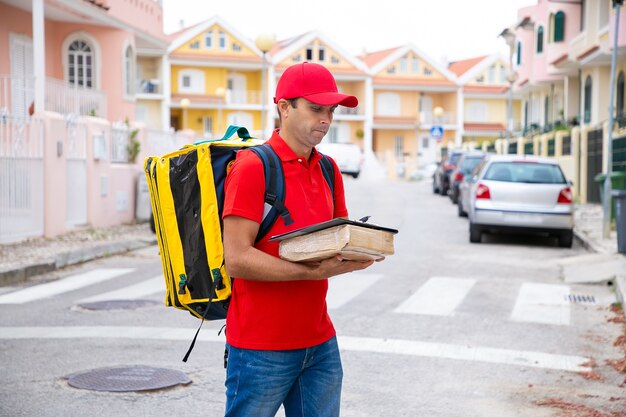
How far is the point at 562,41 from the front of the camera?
131 feet

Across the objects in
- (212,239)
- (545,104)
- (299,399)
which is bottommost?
(299,399)

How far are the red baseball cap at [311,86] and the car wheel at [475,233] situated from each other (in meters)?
14.9

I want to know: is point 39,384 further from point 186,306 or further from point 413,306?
point 413,306

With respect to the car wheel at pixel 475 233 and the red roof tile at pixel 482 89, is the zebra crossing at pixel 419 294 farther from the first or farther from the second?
the red roof tile at pixel 482 89

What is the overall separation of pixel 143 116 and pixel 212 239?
6477 centimetres

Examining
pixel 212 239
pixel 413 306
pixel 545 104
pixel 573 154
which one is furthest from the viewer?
pixel 545 104

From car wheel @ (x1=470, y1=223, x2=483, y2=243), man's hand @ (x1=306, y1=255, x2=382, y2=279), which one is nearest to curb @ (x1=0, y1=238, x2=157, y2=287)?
car wheel @ (x1=470, y1=223, x2=483, y2=243)

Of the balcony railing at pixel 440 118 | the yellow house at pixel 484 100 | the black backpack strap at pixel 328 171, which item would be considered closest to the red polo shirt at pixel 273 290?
the black backpack strap at pixel 328 171

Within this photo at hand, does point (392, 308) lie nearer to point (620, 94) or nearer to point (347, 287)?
point (347, 287)

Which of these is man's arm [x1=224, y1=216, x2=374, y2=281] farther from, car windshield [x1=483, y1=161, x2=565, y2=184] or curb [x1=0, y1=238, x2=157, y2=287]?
car windshield [x1=483, y1=161, x2=565, y2=184]

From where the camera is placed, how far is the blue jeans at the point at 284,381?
11.3 ft

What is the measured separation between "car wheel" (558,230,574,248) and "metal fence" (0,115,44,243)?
9.63 metres

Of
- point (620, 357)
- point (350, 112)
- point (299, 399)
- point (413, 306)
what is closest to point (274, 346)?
point (299, 399)

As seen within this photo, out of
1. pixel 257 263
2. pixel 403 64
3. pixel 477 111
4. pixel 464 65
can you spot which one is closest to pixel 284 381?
pixel 257 263
